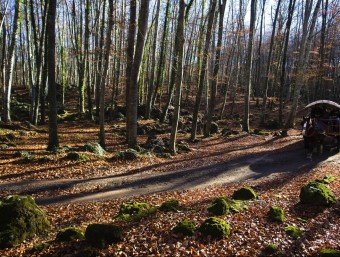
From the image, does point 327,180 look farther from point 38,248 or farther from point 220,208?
point 38,248

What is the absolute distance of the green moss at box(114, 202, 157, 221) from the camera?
22.1 feet

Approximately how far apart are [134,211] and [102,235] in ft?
5.85

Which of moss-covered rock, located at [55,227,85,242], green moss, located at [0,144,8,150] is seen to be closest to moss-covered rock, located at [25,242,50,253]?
moss-covered rock, located at [55,227,85,242]

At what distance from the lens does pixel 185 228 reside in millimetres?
5855

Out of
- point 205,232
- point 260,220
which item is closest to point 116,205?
point 205,232

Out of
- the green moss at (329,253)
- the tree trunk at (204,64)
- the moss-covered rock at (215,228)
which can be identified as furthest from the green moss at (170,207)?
the tree trunk at (204,64)

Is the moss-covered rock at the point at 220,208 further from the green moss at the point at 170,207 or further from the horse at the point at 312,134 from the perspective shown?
the horse at the point at 312,134

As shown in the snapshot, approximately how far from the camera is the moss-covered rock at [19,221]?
5.48 m

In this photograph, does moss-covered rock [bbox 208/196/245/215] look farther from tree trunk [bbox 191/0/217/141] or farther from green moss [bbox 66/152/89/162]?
tree trunk [bbox 191/0/217/141]

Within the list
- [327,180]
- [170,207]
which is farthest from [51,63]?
[327,180]

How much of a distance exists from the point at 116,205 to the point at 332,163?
10391mm

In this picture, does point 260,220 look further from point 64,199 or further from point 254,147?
point 254,147

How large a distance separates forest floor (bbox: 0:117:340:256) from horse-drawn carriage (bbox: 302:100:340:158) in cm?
81

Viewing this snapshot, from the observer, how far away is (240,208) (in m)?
7.17
